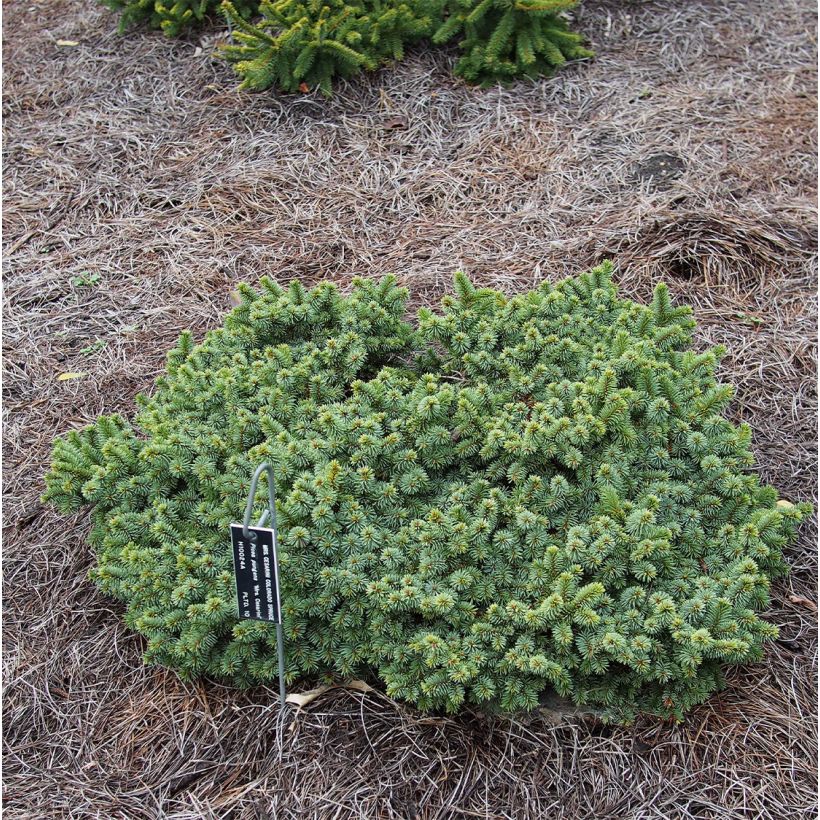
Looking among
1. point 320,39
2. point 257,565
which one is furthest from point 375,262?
point 257,565

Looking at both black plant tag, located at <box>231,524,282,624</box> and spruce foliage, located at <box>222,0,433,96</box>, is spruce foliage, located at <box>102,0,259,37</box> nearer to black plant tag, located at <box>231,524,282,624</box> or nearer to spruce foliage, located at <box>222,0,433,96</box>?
spruce foliage, located at <box>222,0,433,96</box>

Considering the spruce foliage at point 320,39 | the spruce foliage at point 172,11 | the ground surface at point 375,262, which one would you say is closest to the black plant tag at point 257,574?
the ground surface at point 375,262

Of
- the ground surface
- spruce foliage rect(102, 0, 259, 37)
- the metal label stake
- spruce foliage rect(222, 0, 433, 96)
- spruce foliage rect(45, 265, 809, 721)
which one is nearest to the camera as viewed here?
the metal label stake

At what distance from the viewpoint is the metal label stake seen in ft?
6.86

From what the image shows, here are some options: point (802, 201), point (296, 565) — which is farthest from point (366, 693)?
point (802, 201)

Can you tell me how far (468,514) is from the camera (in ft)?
7.79

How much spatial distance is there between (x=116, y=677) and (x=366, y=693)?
858 millimetres

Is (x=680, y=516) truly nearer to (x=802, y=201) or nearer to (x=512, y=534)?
(x=512, y=534)

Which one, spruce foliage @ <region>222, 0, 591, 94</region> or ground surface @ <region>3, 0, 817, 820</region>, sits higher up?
spruce foliage @ <region>222, 0, 591, 94</region>

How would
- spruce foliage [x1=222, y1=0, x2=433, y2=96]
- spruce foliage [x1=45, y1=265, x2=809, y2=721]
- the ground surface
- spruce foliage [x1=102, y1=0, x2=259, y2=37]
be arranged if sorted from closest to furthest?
spruce foliage [x1=45, y1=265, x2=809, y2=721]
the ground surface
spruce foliage [x1=222, y1=0, x2=433, y2=96]
spruce foliage [x1=102, y1=0, x2=259, y2=37]

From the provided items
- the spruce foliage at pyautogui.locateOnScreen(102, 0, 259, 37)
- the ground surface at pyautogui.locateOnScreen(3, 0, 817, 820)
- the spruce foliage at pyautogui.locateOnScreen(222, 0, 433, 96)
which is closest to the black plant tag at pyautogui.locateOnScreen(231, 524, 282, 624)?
the ground surface at pyautogui.locateOnScreen(3, 0, 817, 820)

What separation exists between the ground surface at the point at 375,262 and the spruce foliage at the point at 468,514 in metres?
0.19

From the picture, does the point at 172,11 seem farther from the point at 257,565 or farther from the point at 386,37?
the point at 257,565

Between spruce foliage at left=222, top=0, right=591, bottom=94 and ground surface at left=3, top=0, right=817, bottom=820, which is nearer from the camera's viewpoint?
ground surface at left=3, top=0, right=817, bottom=820
